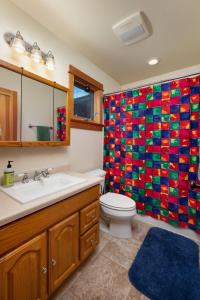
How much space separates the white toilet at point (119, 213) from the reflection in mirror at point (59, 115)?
0.70 metres

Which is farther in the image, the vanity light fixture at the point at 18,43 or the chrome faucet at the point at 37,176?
the chrome faucet at the point at 37,176

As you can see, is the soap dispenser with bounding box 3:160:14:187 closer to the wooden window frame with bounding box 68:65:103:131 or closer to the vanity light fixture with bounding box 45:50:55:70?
the wooden window frame with bounding box 68:65:103:131

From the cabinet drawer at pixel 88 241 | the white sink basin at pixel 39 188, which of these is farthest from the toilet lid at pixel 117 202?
the white sink basin at pixel 39 188

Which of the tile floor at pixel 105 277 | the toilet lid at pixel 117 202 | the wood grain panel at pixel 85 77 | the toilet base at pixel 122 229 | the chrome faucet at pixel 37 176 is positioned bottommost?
the tile floor at pixel 105 277

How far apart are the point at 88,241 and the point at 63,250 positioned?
0.31 m

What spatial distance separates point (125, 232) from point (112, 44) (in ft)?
7.24

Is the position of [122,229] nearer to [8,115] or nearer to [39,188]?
[39,188]

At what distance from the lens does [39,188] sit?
1.21 metres

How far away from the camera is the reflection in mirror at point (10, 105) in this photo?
3.57 ft

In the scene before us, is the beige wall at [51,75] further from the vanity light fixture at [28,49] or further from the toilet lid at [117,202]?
the toilet lid at [117,202]

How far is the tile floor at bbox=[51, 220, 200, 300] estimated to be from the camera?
3.45 ft

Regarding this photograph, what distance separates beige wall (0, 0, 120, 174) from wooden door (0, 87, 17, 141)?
0.13 m

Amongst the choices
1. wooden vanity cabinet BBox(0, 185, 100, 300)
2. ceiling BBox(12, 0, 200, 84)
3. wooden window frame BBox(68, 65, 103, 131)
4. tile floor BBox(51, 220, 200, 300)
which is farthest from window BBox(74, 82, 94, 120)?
tile floor BBox(51, 220, 200, 300)

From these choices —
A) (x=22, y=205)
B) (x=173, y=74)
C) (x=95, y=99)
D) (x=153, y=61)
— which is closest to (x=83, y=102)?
(x=95, y=99)
